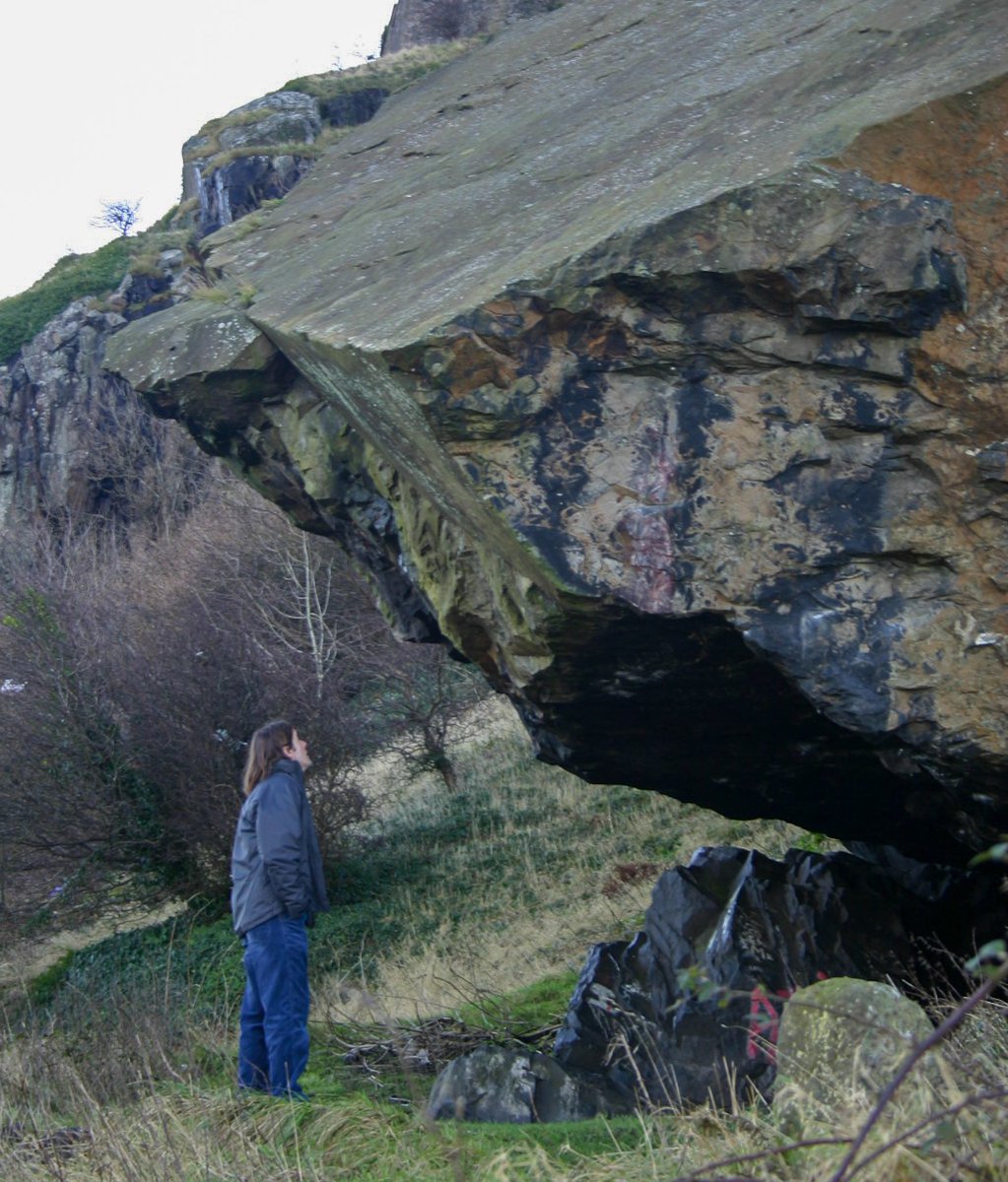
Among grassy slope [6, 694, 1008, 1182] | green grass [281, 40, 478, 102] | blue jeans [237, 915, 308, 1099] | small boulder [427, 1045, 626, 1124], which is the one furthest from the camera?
green grass [281, 40, 478, 102]

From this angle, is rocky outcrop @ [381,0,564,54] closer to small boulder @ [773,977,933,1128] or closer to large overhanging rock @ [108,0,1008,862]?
large overhanging rock @ [108,0,1008,862]

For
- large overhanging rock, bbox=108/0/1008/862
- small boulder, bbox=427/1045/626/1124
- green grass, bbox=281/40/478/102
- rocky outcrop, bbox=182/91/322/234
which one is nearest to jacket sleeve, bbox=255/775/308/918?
small boulder, bbox=427/1045/626/1124

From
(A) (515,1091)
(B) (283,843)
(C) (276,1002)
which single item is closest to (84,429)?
(B) (283,843)

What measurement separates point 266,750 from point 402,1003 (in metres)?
2.62

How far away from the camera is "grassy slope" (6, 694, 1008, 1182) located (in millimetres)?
3701

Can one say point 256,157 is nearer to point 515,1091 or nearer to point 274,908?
point 274,908

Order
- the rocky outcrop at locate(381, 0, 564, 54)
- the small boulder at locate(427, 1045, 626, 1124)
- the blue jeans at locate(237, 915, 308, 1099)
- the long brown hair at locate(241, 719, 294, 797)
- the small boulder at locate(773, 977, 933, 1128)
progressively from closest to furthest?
the small boulder at locate(773, 977, 933, 1128) → the small boulder at locate(427, 1045, 626, 1124) → the blue jeans at locate(237, 915, 308, 1099) → the long brown hair at locate(241, 719, 294, 797) → the rocky outcrop at locate(381, 0, 564, 54)

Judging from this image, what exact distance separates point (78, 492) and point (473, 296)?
2147 cm

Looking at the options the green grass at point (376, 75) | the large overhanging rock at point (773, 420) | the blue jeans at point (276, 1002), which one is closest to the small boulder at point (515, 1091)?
the blue jeans at point (276, 1002)

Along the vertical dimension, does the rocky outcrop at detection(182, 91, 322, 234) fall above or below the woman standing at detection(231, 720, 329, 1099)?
above

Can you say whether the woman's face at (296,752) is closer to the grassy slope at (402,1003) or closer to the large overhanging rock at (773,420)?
the grassy slope at (402,1003)

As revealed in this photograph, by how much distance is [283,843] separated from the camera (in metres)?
5.39

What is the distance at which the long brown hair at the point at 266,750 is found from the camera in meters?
5.65

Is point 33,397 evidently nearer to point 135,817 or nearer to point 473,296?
point 135,817
